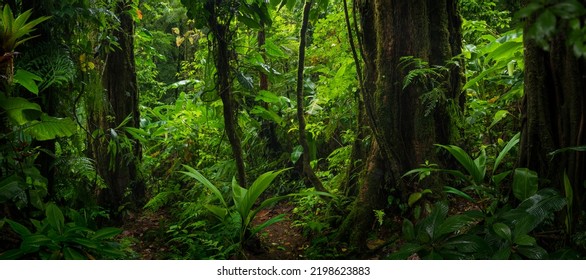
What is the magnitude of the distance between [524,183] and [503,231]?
0.49m

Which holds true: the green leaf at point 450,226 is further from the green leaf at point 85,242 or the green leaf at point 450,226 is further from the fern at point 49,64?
the fern at point 49,64

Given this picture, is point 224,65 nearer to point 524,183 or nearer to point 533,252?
point 524,183

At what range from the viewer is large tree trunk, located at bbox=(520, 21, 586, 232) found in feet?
8.64

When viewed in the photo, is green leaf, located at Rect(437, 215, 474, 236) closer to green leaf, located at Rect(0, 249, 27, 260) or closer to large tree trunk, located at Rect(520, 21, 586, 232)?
large tree trunk, located at Rect(520, 21, 586, 232)

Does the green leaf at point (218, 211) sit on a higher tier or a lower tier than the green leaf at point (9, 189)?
lower

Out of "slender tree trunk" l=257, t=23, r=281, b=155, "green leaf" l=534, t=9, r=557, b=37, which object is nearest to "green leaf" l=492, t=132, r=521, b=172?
"green leaf" l=534, t=9, r=557, b=37

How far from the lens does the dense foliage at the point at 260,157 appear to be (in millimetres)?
2506

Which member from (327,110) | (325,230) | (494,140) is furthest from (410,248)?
(327,110)

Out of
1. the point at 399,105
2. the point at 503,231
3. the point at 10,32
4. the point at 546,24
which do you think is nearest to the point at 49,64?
the point at 10,32

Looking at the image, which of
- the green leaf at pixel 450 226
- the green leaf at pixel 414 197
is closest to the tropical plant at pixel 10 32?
the green leaf at pixel 450 226

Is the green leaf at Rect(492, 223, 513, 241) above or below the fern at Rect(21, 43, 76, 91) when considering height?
below

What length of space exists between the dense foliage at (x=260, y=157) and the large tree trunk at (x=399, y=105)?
0.06 metres

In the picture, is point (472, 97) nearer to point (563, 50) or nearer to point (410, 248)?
point (563, 50)

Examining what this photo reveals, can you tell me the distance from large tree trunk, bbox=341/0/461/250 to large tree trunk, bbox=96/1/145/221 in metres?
2.80
